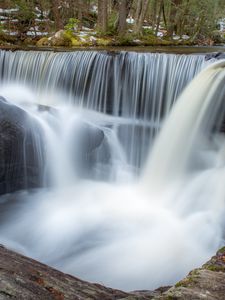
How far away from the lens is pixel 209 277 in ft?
8.04

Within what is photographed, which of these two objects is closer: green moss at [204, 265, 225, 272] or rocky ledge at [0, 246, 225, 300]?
rocky ledge at [0, 246, 225, 300]

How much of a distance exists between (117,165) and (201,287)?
5498mm

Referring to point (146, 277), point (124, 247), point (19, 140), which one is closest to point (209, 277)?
point (146, 277)

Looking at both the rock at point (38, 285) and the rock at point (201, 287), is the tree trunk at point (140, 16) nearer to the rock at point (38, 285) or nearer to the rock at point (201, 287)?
the rock at point (38, 285)

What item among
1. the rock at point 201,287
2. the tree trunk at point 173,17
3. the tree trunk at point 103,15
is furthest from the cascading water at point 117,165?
the tree trunk at point 173,17

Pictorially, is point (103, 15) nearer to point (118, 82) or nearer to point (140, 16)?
point (140, 16)

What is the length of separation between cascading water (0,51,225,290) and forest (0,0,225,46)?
4.88m

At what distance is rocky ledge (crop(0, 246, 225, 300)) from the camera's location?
2230 mm

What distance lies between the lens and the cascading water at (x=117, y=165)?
202 inches

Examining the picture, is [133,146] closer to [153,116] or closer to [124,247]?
[153,116]

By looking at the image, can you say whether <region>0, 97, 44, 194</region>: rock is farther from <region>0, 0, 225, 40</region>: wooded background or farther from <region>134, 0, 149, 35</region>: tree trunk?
<region>134, 0, 149, 35</region>: tree trunk

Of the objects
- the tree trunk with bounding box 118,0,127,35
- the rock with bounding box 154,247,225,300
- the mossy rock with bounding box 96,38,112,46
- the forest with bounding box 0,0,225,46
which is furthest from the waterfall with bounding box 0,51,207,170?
the tree trunk with bounding box 118,0,127,35

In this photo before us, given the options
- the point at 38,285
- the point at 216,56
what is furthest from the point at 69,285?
the point at 216,56

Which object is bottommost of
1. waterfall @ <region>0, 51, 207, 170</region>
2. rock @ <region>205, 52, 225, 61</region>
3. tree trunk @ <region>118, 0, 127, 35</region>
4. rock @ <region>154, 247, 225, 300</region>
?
rock @ <region>154, 247, 225, 300</region>
